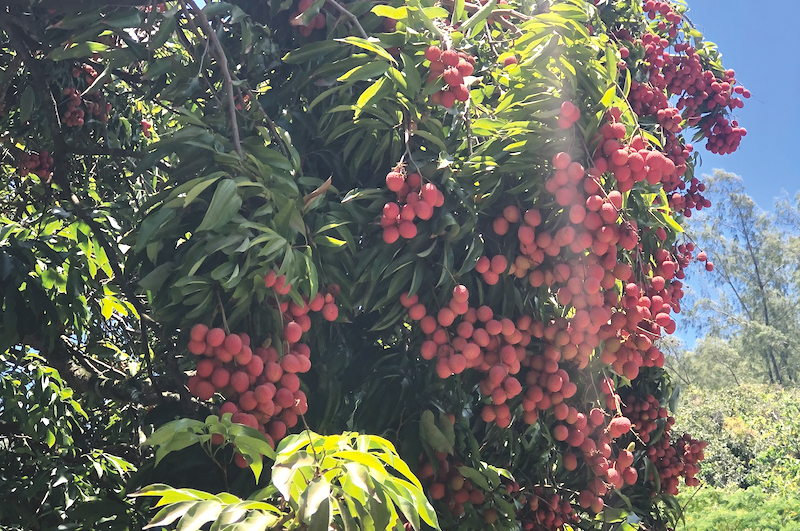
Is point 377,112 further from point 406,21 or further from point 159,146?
point 159,146

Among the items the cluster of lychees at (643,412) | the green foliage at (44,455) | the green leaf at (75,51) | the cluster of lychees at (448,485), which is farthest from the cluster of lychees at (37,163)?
the cluster of lychees at (643,412)

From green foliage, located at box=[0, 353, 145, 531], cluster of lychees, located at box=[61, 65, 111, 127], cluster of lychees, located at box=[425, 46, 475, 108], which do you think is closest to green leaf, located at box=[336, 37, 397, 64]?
cluster of lychees, located at box=[425, 46, 475, 108]

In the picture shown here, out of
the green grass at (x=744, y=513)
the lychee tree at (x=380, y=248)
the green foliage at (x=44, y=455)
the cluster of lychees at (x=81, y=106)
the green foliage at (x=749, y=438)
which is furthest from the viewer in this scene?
the green foliage at (x=749, y=438)

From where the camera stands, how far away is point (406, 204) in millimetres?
1634

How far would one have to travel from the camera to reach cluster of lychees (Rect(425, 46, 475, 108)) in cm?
161

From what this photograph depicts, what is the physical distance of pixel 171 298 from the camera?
4.66ft

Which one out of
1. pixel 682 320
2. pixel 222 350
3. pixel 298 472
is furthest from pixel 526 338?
→ pixel 682 320

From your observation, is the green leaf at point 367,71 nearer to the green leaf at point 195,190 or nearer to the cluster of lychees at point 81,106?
the green leaf at point 195,190

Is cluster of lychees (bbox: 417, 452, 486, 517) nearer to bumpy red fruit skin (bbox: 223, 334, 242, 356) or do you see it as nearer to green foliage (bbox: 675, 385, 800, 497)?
bumpy red fruit skin (bbox: 223, 334, 242, 356)

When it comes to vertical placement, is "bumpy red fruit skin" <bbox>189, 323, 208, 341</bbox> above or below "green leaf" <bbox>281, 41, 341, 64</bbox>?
below

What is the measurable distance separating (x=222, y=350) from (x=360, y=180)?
75 centimetres

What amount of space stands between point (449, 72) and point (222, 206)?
64cm

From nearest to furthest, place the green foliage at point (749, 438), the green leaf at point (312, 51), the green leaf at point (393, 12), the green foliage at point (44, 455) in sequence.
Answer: the green leaf at point (393, 12) < the green leaf at point (312, 51) < the green foliage at point (44, 455) < the green foliage at point (749, 438)

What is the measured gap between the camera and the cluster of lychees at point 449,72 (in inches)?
63.5
